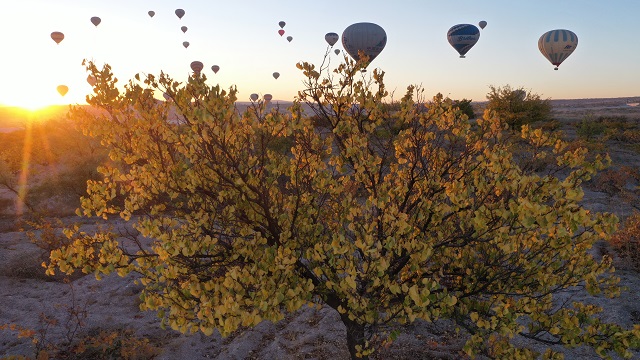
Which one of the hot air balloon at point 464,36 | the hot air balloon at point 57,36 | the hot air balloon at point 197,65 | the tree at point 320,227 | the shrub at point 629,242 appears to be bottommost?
the shrub at point 629,242

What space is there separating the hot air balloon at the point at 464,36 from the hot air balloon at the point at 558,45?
291 inches

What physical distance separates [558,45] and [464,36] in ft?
30.2

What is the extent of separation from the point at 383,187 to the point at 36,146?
36.4 meters

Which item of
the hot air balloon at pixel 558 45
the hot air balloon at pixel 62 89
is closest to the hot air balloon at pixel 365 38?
the hot air balloon at pixel 558 45

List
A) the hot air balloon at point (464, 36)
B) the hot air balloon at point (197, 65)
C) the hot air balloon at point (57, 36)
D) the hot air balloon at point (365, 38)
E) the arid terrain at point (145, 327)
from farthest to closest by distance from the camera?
the hot air balloon at point (197, 65) → the hot air balloon at point (57, 36) → the hot air balloon at point (464, 36) → the hot air balloon at point (365, 38) → the arid terrain at point (145, 327)

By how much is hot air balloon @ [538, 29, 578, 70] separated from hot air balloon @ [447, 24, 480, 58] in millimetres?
7389

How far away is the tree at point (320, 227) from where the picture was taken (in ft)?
13.2

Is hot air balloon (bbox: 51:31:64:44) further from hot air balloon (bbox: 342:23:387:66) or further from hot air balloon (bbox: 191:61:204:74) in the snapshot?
hot air balloon (bbox: 342:23:387:66)

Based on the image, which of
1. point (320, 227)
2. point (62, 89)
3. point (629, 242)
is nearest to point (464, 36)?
point (629, 242)

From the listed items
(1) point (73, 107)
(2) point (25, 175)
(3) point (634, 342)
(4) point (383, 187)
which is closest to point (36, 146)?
(2) point (25, 175)

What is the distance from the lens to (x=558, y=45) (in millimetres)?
38469

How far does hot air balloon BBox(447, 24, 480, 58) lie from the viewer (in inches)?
1486

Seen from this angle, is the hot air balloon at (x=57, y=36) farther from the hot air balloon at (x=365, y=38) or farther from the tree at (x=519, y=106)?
the tree at (x=519, y=106)

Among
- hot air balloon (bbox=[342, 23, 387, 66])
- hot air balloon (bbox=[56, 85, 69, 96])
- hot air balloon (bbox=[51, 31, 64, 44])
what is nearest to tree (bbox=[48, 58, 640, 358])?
hot air balloon (bbox=[342, 23, 387, 66])
